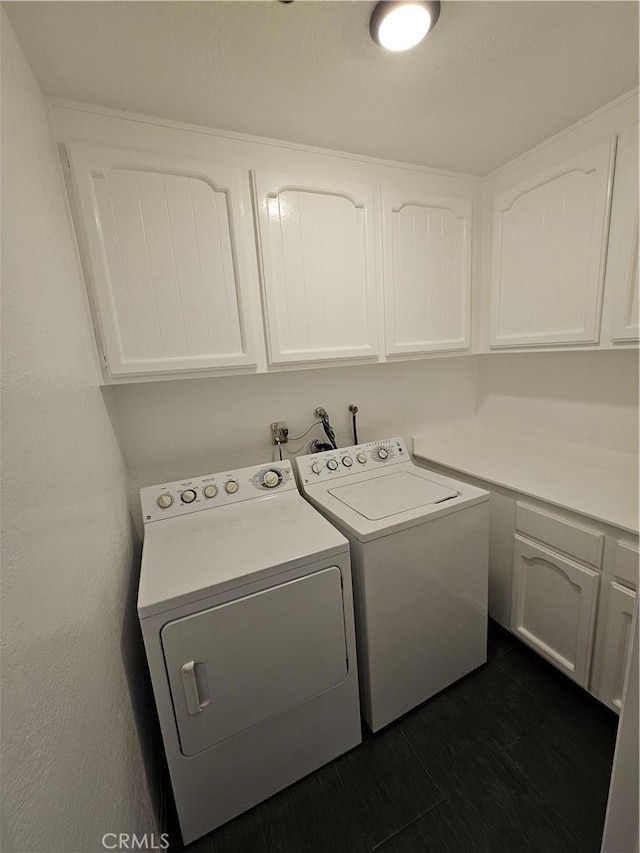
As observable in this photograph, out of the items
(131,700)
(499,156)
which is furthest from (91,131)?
(131,700)

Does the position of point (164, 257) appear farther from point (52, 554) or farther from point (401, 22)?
point (52, 554)

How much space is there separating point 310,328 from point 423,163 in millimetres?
1030

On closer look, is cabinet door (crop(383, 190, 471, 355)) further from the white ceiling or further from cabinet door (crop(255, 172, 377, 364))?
the white ceiling

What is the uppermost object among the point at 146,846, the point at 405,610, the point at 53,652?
the point at 53,652

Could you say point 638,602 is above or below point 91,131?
below

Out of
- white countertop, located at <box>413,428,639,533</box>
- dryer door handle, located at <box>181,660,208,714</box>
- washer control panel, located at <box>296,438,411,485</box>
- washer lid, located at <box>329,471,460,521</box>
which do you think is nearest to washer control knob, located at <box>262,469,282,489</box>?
washer control panel, located at <box>296,438,411,485</box>

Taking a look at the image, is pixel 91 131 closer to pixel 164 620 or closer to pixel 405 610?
pixel 164 620

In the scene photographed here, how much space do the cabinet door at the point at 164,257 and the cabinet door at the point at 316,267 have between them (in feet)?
0.37

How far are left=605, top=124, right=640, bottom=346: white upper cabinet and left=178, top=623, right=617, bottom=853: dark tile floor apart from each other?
1573 mm

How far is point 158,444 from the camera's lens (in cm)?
167

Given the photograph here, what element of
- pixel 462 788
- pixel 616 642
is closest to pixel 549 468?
pixel 616 642

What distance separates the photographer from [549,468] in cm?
179

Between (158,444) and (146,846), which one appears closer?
(146,846)

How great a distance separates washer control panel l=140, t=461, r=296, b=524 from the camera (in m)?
1.50
